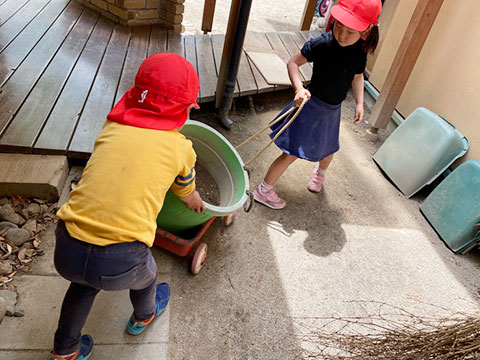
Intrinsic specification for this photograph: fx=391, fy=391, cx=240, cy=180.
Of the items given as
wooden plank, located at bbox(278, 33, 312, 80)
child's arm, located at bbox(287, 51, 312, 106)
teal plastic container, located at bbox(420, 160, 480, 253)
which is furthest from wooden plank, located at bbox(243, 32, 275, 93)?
teal plastic container, located at bbox(420, 160, 480, 253)

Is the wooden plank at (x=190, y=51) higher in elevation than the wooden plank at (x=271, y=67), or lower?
higher

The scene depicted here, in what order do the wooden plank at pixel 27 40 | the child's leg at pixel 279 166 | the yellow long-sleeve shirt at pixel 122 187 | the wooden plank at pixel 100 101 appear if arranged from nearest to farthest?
the yellow long-sleeve shirt at pixel 122 187
the wooden plank at pixel 100 101
the child's leg at pixel 279 166
the wooden plank at pixel 27 40

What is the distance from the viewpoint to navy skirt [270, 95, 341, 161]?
7.44 feet

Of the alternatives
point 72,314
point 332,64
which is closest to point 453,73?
point 332,64

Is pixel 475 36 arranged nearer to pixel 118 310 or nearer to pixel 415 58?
pixel 415 58

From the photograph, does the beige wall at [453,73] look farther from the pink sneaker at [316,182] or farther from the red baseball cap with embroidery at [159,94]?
the red baseball cap with embroidery at [159,94]

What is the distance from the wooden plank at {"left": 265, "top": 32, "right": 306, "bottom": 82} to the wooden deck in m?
0.01

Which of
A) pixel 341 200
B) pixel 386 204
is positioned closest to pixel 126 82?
pixel 341 200

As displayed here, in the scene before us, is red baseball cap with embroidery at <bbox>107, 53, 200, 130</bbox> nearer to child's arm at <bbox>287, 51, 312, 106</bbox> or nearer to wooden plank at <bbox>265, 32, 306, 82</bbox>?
child's arm at <bbox>287, 51, 312, 106</bbox>

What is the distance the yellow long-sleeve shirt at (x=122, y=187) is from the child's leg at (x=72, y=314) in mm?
267

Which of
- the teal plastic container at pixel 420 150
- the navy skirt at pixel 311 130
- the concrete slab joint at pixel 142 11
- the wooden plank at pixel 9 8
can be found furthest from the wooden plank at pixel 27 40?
the teal plastic container at pixel 420 150

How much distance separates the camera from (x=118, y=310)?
1.72m

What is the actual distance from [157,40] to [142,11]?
348mm

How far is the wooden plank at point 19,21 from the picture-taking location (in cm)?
297
